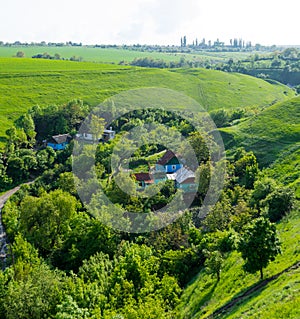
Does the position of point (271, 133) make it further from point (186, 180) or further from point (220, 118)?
point (186, 180)

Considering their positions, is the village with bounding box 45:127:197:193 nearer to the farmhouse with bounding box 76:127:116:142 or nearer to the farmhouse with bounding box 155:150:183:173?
the farmhouse with bounding box 155:150:183:173

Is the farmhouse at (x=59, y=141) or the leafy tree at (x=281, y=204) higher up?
the leafy tree at (x=281, y=204)

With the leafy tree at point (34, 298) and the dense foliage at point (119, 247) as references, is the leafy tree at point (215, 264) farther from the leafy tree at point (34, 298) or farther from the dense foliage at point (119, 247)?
the leafy tree at point (34, 298)

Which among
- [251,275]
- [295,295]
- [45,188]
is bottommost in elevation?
[45,188]

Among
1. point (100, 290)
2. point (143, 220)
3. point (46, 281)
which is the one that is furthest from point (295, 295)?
point (143, 220)

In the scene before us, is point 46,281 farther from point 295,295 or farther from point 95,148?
point 95,148

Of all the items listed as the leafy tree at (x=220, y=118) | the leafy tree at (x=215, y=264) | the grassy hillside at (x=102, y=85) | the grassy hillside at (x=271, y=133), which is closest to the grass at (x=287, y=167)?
the grassy hillside at (x=271, y=133)
